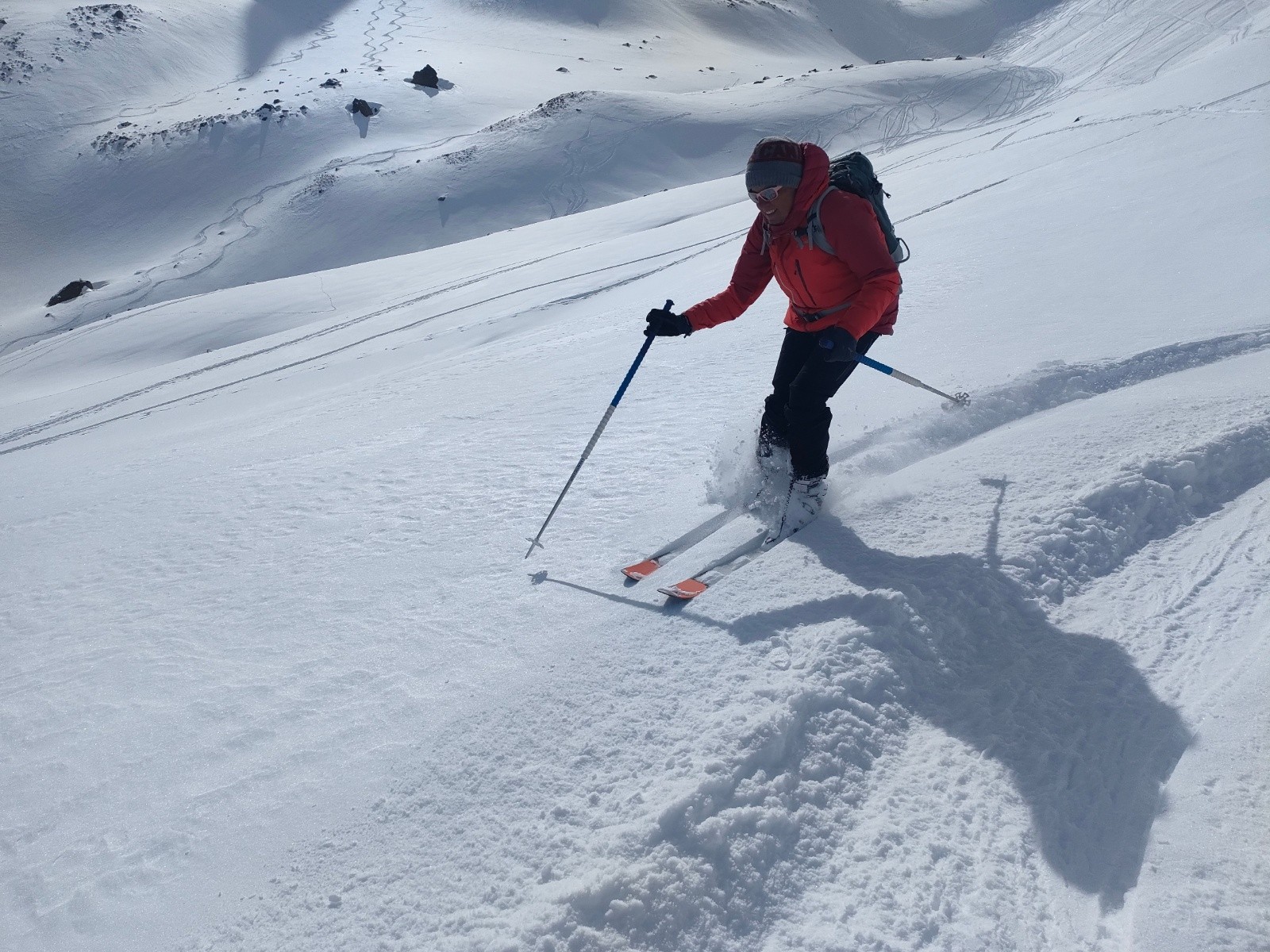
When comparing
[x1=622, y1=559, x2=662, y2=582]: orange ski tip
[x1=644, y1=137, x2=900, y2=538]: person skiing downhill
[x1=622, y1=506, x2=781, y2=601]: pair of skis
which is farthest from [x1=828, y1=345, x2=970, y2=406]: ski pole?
[x1=622, y1=559, x2=662, y2=582]: orange ski tip

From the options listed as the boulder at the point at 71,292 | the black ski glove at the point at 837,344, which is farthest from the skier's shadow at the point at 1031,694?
the boulder at the point at 71,292

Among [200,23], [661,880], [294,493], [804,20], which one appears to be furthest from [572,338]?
[804,20]

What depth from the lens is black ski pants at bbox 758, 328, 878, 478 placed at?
3641mm

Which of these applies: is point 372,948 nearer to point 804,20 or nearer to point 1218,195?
point 1218,195

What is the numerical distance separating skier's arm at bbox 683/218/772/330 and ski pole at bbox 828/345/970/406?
57 cm

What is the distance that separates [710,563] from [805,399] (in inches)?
30.8

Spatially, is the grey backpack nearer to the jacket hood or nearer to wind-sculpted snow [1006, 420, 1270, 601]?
the jacket hood

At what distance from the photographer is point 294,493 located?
15.5 ft

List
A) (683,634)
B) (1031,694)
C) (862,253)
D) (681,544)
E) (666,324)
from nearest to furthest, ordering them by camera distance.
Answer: (1031,694)
(683,634)
(862,253)
(681,544)
(666,324)

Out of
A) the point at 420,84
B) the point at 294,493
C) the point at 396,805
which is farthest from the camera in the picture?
the point at 420,84

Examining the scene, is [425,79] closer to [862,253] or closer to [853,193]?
[853,193]

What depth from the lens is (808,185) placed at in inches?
134

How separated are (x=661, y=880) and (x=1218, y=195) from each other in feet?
26.2

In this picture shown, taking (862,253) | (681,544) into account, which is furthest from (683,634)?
(862,253)
